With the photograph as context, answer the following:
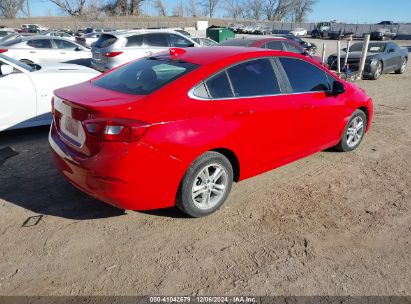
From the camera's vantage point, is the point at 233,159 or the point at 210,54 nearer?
the point at 233,159

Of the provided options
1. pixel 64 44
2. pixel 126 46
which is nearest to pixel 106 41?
pixel 126 46

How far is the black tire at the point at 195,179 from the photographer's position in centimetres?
330

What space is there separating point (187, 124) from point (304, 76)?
6.32ft

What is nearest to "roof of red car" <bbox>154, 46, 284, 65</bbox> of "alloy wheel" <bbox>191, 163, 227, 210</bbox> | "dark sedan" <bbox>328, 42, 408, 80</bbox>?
"alloy wheel" <bbox>191, 163, 227, 210</bbox>

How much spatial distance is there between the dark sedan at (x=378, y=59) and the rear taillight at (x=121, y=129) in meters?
11.7

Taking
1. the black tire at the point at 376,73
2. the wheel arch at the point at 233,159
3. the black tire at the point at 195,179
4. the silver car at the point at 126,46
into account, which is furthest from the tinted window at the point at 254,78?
the black tire at the point at 376,73

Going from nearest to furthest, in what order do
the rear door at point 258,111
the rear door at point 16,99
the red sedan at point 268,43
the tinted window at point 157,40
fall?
1. the rear door at point 258,111
2. the rear door at point 16,99
3. the red sedan at point 268,43
4. the tinted window at point 157,40

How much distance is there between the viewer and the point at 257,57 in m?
3.94

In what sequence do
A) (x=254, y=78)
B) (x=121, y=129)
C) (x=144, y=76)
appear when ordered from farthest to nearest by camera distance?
(x=254, y=78) → (x=144, y=76) → (x=121, y=129)

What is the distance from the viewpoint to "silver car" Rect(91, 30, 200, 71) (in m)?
10.8

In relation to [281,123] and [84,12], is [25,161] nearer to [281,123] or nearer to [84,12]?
[281,123]

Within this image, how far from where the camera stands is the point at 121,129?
294cm

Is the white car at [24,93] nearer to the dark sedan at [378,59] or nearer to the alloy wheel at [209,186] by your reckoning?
the alloy wheel at [209,186]

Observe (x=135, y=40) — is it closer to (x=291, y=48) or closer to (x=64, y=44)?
(x=64, y=44)
